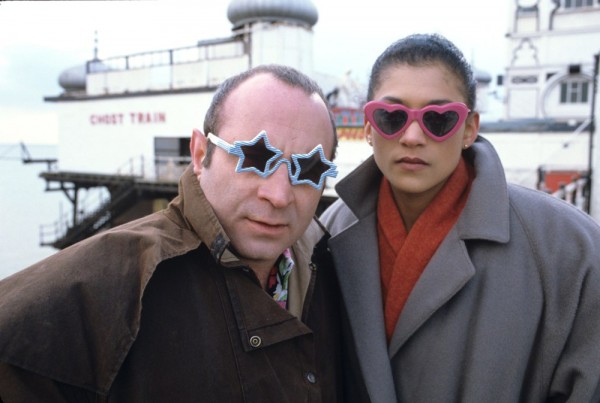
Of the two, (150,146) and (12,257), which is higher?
(150,146)

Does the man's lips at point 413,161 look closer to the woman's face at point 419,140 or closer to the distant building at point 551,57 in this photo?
the woman's face at point 419,140

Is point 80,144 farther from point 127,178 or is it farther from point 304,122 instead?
point 304,122

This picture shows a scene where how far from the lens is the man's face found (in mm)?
1888

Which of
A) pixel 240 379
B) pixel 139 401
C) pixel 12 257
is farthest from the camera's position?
pixel 12 257

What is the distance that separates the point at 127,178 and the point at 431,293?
20.2 meters

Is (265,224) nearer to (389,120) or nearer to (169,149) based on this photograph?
(389,120)

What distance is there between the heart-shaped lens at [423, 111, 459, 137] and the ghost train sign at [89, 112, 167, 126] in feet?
66.8

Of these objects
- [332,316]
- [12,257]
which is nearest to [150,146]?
[12,257]

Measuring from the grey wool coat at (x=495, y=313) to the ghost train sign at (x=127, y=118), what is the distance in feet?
67.1

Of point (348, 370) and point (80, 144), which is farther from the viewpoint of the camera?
point (80, 144)

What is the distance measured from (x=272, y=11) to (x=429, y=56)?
730 inches

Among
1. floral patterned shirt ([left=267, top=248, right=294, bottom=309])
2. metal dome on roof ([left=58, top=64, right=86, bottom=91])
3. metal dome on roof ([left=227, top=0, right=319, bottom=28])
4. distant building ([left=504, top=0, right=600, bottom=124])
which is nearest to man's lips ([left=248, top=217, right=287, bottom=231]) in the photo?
floral patterned shirt ([left=267, top=248, right=294, bottom=309])

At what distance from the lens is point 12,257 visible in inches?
1064

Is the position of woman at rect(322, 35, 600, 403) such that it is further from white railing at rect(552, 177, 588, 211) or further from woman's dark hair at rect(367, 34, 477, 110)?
white railing at rect(552, 177, 588, 211)
